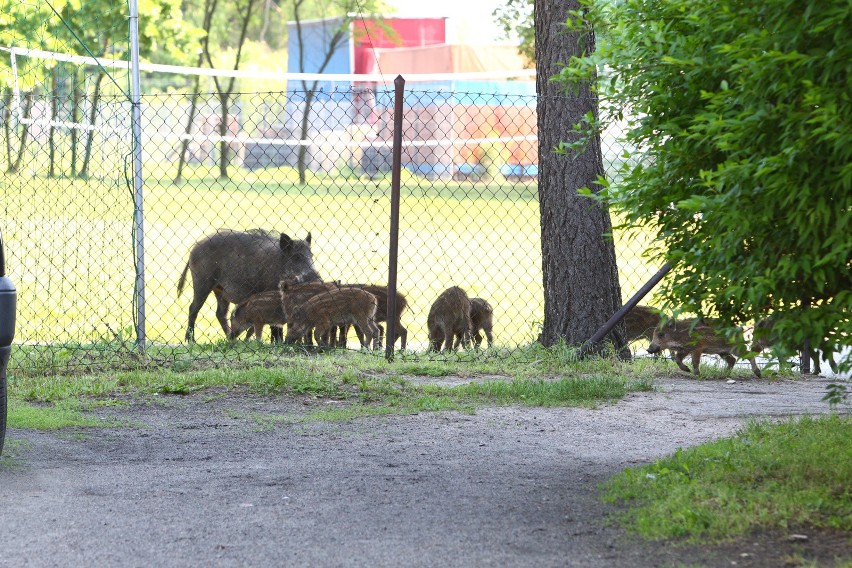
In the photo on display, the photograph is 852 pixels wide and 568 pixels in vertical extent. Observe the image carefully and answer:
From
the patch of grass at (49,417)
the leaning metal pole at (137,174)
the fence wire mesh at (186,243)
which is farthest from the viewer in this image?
the fence wire mesh at (186,243)

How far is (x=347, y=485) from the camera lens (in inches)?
213

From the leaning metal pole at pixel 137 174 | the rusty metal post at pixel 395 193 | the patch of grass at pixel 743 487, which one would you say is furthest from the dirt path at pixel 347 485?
the rusty metal post at pixel 395 193

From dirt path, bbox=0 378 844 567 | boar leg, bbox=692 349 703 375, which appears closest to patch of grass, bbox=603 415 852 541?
dirt path, bbox=0 378 844 567

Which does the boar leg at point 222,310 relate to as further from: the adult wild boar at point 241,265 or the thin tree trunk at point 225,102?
the thin tree trunk at point 225,102

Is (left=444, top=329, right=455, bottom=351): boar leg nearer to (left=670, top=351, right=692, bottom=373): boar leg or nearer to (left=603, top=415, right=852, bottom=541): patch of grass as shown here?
(left=670, top=351, right=692, bottom=373): boar leg

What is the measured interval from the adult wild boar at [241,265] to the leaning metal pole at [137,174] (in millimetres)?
2374

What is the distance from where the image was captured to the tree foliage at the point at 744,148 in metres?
4.04

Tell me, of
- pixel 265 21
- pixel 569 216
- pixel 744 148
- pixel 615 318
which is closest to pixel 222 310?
pixel 569 216

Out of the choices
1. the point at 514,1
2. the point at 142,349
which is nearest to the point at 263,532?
the point at 142,349

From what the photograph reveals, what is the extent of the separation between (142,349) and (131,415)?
6.06ft

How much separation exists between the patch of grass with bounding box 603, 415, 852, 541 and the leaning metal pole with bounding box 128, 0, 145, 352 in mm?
4785

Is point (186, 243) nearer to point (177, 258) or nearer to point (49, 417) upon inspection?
point (177, 258)

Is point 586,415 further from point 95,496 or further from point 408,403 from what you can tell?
point 95,496

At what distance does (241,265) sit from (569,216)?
3.77 meters
